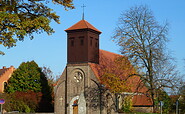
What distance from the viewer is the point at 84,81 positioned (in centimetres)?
4512

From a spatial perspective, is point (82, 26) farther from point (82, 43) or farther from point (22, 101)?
point (22, 101)

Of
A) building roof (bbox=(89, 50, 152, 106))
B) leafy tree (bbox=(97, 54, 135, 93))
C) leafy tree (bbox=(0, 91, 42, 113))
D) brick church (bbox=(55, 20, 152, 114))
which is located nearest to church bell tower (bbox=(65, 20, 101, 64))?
brick church (bbox=(55, 20, 152, 114))

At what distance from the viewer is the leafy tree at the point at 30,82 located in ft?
168

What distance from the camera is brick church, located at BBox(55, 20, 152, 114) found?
4425 cm

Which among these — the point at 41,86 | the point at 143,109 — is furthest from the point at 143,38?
the point at 41,86

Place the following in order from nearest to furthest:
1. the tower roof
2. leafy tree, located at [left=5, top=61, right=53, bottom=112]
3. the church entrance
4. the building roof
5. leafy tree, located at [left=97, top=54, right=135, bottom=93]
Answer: the building roof < leafy tree, located at [left=97, top=54, right=135, bottom=93] < the church entrance < the tower roof < leafy tree, located at [left=5, top=61, right=53, bottom=112]

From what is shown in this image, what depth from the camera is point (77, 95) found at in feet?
148

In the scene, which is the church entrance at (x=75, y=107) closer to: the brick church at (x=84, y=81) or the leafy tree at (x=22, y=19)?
the brick church at (x=84, y=81)

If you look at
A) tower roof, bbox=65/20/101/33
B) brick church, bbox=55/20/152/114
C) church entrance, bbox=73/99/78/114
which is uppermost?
tower roof, bbox=65/20/101/33

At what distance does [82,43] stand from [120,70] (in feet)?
21.5

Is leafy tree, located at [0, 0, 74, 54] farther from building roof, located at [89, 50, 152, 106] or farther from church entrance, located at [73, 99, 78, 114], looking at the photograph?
church entrance, located at [73, 99, 78, 114]

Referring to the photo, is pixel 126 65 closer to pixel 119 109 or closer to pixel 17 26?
pixel 119 109

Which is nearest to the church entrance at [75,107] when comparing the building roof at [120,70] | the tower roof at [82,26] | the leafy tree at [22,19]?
the building roof at [120,70]

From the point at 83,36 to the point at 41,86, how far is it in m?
12.6
